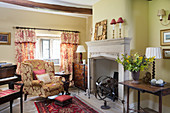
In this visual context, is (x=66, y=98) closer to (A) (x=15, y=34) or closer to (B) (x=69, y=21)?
(A) (x=15, y=34)

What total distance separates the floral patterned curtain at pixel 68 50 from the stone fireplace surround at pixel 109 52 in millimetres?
1497

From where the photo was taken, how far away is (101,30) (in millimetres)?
3922

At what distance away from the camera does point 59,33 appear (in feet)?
A: 18.1

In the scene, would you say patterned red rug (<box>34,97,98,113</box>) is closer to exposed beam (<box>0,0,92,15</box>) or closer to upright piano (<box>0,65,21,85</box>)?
upright piano (<box>0,65,21,85</box>)

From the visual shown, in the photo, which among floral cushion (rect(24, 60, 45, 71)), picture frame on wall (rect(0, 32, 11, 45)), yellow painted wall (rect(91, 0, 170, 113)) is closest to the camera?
yellow painted wall (rect(91, 0, 170, 113))

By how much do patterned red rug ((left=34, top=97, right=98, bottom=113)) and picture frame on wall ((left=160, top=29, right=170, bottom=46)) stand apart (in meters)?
2.12

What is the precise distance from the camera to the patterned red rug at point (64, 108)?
10.8ft

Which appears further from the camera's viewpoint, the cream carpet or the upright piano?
the upright piano

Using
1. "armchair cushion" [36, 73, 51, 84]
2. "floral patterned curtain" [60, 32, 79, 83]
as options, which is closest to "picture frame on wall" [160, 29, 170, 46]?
"armchair cushion" [36, 73, 51, 84]

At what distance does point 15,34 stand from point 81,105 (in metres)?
3.26

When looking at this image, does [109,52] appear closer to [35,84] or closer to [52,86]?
[52,86]

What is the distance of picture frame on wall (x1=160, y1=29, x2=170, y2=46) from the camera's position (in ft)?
9.09

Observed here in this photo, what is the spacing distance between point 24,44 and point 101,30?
280 cm

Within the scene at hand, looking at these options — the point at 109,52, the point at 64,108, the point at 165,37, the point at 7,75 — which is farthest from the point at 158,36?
the point at 7,75
